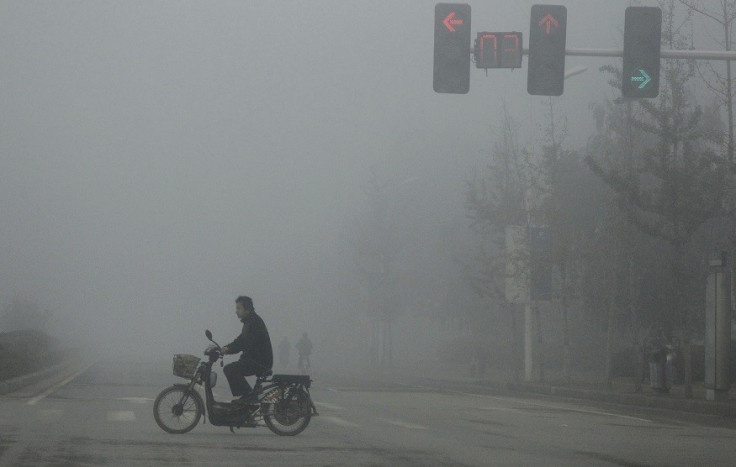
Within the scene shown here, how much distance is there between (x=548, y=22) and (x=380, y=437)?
6545 mm

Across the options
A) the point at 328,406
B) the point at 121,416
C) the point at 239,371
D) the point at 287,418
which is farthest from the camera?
the point at 328,406

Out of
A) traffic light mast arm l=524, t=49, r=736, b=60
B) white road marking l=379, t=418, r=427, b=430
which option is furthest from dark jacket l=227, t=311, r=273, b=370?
traffic light mast arm l=524, t=49, r=736, b=60

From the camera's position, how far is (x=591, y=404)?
93.0 feet

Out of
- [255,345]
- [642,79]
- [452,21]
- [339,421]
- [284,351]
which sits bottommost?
[284,351]

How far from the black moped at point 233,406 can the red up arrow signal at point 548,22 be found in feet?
20.4

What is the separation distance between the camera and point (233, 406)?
1606 cm

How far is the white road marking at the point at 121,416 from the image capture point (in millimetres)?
18297

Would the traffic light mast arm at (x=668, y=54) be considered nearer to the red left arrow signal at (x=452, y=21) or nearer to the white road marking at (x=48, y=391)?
the red left arrow signal at (x=452, y=21)

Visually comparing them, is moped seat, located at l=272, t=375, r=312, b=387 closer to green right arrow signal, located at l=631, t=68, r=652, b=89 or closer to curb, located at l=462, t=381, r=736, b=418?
green right arrow signal, located at l=631, t=68, r=652, b=89

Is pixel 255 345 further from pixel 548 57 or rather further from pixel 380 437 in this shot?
pixel 548 57

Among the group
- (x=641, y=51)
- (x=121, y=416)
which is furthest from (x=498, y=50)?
(x=121, y=416)

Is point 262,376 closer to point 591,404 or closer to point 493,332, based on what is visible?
point 591,404

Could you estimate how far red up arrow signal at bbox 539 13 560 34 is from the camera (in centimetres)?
1795

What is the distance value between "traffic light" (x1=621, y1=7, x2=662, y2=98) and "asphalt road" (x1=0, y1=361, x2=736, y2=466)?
16.7ft
